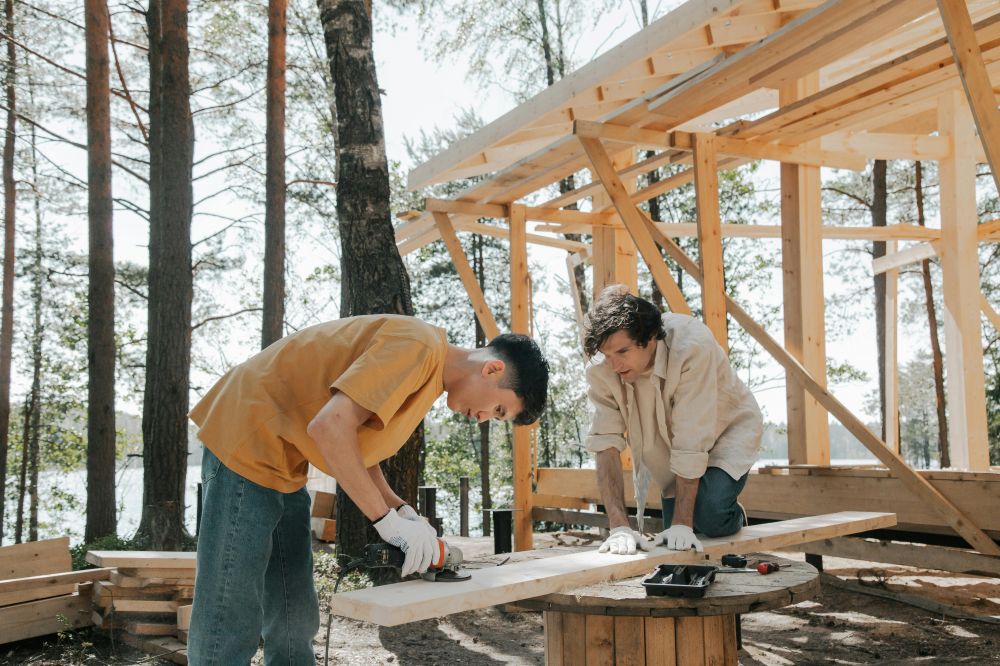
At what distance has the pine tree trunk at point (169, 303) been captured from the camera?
8.23 meters

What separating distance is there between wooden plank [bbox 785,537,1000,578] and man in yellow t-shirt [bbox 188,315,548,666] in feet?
10.4

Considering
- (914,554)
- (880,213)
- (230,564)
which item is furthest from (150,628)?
(880,213)

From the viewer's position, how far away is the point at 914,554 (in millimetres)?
4570

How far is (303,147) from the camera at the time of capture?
1602cm

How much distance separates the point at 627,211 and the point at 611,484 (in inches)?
79.7

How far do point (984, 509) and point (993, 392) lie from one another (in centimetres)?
1351

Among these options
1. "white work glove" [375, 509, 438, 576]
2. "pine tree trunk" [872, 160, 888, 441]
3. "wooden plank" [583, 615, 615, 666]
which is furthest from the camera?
"pine tree trunk" [872, 160, 888, 441]

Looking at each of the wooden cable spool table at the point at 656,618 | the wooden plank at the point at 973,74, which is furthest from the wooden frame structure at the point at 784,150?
the wooden cable spool table at the point at 656,618

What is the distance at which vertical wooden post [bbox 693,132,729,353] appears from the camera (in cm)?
480

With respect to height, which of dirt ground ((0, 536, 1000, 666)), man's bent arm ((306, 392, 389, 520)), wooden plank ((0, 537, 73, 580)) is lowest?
dirt ground ((0, 536, 1000, 666))

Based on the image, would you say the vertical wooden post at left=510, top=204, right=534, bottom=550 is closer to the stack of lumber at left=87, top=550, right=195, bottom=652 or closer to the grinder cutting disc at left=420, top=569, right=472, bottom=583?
the stack of lumber at left=87, top=550, right=195, bottom=652

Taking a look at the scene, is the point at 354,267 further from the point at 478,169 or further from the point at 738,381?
the point at 738,381

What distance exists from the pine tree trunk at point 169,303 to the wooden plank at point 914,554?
605cm

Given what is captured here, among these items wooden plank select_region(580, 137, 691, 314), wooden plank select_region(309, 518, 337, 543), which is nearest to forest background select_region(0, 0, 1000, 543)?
wooden plank select_region(309, 518, 337, 543)
